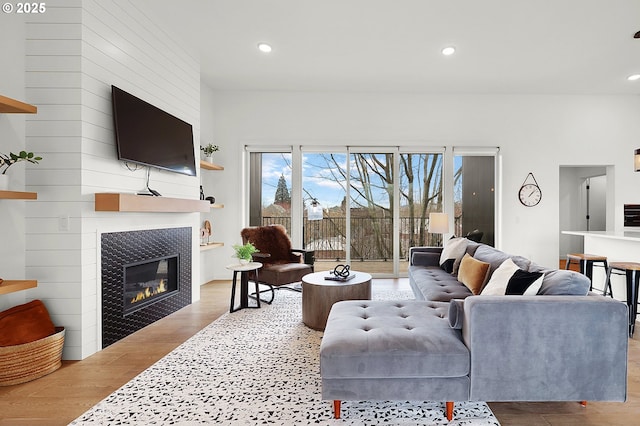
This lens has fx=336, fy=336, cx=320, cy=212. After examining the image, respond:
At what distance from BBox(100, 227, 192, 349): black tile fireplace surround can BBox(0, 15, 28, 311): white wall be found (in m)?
0.55

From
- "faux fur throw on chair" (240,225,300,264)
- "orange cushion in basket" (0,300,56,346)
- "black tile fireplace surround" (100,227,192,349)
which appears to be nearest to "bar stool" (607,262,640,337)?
"faux fur throw on chair" (240,225,300,264)

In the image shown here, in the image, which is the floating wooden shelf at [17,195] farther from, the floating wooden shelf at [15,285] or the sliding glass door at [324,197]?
the sliding glass door at [324,197]

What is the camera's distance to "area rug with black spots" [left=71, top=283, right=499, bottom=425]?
6.08 ft

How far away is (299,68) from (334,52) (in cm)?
68

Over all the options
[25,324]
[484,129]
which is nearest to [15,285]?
[25,324]

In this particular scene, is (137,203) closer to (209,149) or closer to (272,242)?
(272,242)

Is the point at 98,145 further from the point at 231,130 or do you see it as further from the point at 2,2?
the point at 231,130

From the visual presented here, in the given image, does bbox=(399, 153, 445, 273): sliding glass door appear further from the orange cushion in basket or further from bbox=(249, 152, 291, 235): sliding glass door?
the orange cushion in basket

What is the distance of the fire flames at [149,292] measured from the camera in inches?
129

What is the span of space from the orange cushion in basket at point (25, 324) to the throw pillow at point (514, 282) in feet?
10.6

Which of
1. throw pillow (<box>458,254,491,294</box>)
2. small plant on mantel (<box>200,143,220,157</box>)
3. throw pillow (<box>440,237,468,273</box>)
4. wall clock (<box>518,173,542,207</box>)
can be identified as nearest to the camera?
throw pillow (<box>458,254,491,294</box>)

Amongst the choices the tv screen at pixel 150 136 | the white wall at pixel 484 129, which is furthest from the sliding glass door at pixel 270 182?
the tv screen at pixel 150 136

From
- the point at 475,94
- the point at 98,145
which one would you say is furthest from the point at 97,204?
the point at 475,94

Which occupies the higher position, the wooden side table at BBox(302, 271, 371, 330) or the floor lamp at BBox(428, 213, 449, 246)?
the floor lamp at BBox(428, 213, 449, 246)
